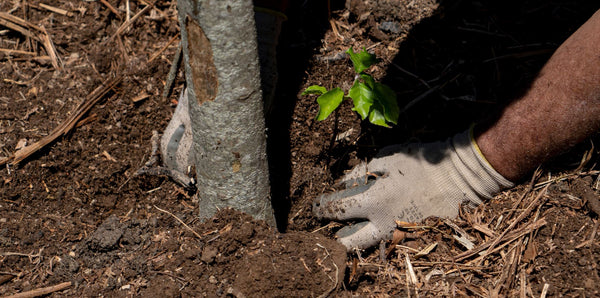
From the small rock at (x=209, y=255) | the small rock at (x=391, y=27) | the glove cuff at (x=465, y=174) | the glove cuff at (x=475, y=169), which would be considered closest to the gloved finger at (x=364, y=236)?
the glove cuff at (x=465, y=174)

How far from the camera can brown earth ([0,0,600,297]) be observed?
6.61 ft

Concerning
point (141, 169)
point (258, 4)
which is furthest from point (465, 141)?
point (141, 169)

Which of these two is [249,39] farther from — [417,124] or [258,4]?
[417,124]

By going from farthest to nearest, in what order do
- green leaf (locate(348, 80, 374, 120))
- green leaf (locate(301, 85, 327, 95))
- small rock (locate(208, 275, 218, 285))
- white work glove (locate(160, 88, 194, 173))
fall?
white work glove (locate(160, 88, 194, 173)) → green leaf (locate(301, 85, 327, 95)) → green leaf (locate(348, 80, 374, 120)) → small rock (locate(208, 275, 218, 285))

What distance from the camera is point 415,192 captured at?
2.41 m

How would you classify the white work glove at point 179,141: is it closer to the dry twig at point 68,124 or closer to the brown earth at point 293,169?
the brown earth at point 293,169

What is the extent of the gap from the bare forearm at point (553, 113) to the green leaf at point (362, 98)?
0.65 meters

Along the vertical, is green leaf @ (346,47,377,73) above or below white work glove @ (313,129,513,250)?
above

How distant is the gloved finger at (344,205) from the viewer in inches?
94.3

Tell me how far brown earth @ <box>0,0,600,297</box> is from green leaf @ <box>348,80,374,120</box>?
45cm

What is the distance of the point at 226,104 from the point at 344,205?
0.99 meters

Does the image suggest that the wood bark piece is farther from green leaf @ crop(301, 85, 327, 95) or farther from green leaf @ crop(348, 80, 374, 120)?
green leaf @ crop(348, 80, 374, 120)

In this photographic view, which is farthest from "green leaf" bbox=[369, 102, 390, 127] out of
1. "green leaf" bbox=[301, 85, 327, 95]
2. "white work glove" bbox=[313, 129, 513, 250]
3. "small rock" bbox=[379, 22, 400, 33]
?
"small rock" bbox=[379, 22, 400, 33]

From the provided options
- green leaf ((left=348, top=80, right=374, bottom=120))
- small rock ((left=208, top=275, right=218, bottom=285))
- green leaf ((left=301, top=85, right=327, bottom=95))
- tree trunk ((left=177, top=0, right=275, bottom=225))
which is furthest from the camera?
green leaf ((left=301, top=85, right=327, bottom=95))
